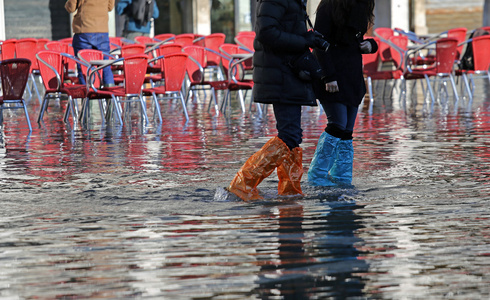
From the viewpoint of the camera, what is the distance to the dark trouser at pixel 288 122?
5.81m

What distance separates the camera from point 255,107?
1385 centimetres

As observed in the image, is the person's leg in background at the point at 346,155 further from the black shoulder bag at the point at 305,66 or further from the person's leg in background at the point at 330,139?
the black shoulder bag at the point at 305,66

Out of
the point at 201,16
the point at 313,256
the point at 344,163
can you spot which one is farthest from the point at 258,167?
the point at 201,16

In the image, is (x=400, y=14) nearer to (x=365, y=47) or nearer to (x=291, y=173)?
(x=365, y=47)

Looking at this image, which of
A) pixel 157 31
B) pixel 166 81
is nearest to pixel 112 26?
pixel 157 31

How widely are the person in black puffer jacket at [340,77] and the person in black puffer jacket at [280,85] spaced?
0.28 metres

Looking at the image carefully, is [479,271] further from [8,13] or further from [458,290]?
[8,13]

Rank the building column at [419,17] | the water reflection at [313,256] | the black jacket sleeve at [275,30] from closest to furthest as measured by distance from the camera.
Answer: the water reflection at [313,256], the black jacket sleeve at [275,30], the building column at [419,17]

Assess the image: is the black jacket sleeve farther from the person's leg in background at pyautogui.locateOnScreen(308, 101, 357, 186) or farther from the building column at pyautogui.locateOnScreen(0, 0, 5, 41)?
the building column at pyautogui.locateOnScreen(0, 0, 5, 41)

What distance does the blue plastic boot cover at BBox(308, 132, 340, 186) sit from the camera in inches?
247

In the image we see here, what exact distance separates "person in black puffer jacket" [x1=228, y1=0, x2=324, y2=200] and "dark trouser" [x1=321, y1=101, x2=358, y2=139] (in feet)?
1.27

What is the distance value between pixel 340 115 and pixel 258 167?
28.7 inches

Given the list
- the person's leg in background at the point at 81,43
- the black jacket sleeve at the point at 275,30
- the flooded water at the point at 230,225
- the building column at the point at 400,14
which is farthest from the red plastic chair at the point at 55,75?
the building column at the point at 400,14

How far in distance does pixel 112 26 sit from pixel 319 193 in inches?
629
